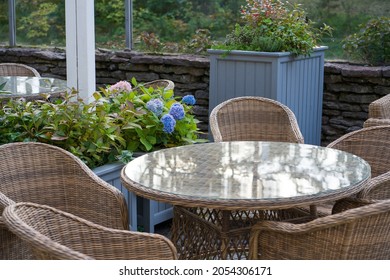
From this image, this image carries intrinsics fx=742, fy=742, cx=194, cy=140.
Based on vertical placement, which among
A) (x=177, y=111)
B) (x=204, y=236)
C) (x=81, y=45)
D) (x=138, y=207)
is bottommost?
(x=138, y=207)

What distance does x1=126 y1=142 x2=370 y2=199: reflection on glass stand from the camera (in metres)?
2.70

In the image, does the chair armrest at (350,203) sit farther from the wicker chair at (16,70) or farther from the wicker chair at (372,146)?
the wicker chair at (16,70)

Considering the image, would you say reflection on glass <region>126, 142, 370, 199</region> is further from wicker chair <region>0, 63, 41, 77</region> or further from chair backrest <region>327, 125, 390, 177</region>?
wicker chair <region>0, 63, 41, 77</region>

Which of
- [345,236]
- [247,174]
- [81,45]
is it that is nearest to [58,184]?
[247,174]

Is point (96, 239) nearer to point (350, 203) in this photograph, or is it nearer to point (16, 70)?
point (350, 203)

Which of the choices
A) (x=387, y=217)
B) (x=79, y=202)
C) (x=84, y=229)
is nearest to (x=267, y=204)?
(x=387, y=217)

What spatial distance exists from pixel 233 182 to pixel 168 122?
1104 millimetres

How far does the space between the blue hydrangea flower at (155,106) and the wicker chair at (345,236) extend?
5.40 feet

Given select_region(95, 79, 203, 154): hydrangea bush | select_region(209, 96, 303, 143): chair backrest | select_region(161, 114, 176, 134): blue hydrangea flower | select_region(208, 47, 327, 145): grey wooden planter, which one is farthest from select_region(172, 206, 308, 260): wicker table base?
select_region(208, 47, 327, 145): grey wooden planter

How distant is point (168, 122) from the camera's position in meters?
3.84

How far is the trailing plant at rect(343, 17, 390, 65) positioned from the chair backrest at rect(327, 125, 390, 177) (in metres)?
2.78

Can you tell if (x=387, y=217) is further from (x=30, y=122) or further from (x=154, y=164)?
(x=30, y=122)

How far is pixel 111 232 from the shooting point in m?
2.34
